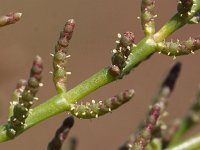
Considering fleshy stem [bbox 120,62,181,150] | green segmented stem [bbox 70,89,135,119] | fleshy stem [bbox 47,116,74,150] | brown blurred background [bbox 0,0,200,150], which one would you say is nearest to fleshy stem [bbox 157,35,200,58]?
green segmented stem [bbox 70,89,135,119]

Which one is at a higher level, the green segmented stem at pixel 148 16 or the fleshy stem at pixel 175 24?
the green segmented stem at pixel 148 16

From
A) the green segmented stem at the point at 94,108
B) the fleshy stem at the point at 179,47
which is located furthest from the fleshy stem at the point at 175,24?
the green segmented stem at the point at 94,108

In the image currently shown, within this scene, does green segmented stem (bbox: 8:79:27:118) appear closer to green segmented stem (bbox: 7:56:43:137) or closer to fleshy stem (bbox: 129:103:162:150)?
green segmented stem (bbox: 7:56:43:137)

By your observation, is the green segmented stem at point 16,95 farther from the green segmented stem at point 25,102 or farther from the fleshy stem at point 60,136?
the fleshy stem at point 60,136

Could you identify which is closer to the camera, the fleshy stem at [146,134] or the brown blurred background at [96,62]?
the fleshy stem at [146,134]

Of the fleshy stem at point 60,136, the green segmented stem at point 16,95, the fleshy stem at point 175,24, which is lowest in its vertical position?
the fleshy stem at point 60,136

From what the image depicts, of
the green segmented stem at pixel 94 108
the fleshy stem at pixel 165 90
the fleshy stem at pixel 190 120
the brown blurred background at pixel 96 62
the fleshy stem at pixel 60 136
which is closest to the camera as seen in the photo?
the green segmented stem at pixel 94 108

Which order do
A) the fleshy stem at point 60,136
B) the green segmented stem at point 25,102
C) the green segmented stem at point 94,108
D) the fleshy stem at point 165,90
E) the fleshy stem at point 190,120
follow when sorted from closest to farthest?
the green segmented stem at point 25,102, the green segmented stem at point 94,108, the fleshy stem at point 60,136, the fleshy stem at point 165,90, the fleshy stem at point 190,120

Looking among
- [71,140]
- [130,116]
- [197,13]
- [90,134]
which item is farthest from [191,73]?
[197,13]
